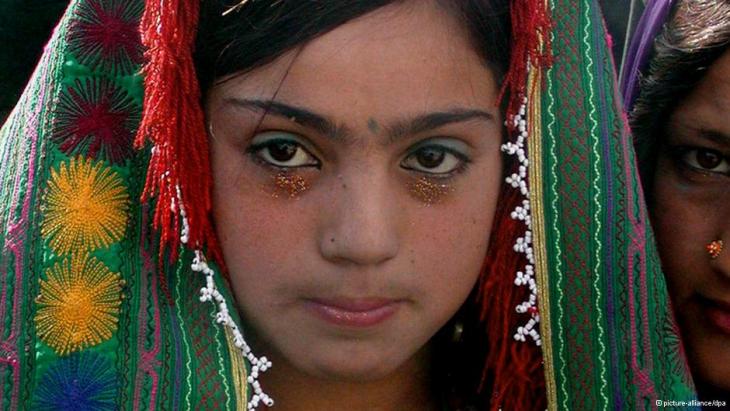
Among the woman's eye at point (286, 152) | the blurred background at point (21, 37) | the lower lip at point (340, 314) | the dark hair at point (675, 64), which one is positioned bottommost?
the lower lip at point (340, 314)

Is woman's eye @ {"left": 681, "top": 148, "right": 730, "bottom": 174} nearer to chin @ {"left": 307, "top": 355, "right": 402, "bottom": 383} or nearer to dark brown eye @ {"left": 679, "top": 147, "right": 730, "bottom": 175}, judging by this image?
dark brown eye @ {"left": 679, "top": 147, "right": 730, "bottom": 175}

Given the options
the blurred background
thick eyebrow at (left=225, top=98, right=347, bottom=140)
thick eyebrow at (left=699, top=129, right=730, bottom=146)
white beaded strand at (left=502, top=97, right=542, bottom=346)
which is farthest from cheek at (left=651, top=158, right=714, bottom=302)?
thick eyebrow at (left=225, top=98, right=347, bottom=140)

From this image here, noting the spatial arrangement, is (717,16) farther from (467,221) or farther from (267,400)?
(267,400)

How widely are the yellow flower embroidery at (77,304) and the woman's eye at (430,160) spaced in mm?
483

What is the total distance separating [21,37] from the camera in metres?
2.32

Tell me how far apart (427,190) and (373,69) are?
0.22m

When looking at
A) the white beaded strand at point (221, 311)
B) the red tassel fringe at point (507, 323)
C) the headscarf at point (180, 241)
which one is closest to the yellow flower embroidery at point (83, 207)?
the headscarf at point (180, 241)

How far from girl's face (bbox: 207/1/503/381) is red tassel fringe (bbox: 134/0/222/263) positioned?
0.03m

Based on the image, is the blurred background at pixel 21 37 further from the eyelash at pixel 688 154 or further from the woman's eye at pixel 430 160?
the woman's eye at pixel 430 160

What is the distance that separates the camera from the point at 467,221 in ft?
5.72

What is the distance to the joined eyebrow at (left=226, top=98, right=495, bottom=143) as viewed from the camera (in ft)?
5.33

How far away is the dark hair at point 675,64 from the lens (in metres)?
1.97

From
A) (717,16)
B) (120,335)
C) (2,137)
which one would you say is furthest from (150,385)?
(717,16)

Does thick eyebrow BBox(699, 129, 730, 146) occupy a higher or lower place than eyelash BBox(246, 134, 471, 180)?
higher
